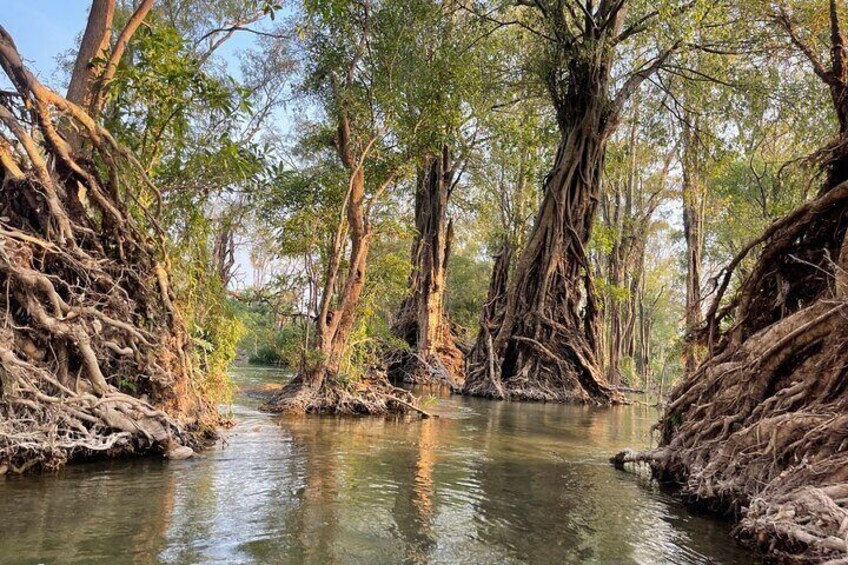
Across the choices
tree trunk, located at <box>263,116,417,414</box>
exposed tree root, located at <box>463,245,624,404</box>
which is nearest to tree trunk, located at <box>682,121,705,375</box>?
exposed tree root, located at <box>463,245,624,404</box>

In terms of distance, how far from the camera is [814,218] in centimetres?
536

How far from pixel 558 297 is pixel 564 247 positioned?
1380mm

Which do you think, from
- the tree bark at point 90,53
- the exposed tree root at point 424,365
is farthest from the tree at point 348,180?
the exposed tree root at point 424,365

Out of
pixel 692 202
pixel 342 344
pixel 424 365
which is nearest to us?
pixel 342 344

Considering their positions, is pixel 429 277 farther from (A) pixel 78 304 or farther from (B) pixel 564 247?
(A) pixel 78 304

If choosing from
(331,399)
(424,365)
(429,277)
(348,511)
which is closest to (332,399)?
(331,399)

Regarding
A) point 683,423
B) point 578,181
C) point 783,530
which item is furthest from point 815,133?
point 783,530

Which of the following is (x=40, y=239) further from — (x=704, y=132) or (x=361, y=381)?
(x=704, y=132)

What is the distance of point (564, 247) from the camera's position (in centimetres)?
1560

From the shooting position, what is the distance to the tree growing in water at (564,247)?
14.8 m

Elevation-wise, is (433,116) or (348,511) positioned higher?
(433,116)

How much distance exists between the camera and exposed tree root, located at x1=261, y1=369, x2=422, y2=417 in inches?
380

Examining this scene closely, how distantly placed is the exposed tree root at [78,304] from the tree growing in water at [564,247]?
33.9ft

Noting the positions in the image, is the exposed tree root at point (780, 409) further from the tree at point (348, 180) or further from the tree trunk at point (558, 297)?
the tree trunk at point (558, 297)
